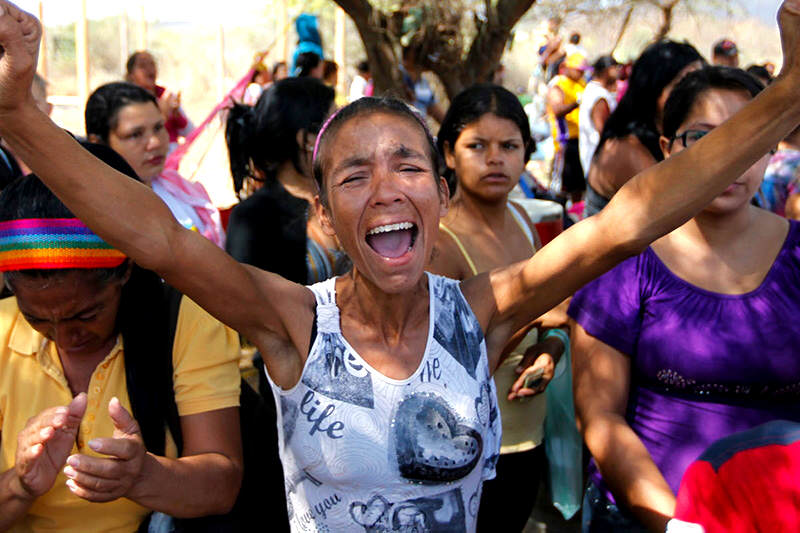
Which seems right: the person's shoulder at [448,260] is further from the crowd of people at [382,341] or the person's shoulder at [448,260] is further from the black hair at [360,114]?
the black hair at [360,114]

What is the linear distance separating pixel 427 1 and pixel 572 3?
26.7 ft

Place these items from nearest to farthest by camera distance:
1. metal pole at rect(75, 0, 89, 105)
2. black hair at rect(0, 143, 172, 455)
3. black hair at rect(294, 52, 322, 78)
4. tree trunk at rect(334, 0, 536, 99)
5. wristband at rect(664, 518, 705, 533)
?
1. wristband at rect(664, 518, 705, 533)
2. black hair at rect(0, 143, 172, 455)
3. tree trunk at rect(334, 0, 536, 99)
4. black hair at rect(294, 52, 322, 78)
5. metal pole at rect(75, 0, 89, 105)

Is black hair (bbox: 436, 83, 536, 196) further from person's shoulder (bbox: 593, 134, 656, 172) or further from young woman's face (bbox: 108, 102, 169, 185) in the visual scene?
young woman's face (bbox: 108, 102, 169, 185)

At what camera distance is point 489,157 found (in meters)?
3.22

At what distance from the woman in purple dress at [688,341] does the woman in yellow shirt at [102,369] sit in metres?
1.02

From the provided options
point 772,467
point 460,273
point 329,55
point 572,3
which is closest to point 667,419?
point 772,467

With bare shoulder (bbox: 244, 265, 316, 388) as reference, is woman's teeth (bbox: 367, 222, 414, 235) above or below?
above

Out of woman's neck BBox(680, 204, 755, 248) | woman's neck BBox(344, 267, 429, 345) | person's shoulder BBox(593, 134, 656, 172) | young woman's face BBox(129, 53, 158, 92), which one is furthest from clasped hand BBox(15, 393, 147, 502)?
young woman's face BBox(129, 53, 158, 92)

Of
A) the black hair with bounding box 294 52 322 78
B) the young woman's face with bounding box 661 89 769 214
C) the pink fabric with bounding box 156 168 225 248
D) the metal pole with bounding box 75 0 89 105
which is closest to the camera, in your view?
the young woman's face with bounding box 661 89 769 214

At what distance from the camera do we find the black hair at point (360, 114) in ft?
6.57

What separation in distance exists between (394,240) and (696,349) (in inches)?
34.3

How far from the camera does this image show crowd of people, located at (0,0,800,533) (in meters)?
1.70

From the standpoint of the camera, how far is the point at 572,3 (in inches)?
536

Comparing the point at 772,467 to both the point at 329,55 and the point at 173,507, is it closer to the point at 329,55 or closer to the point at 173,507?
the point at 173,507
